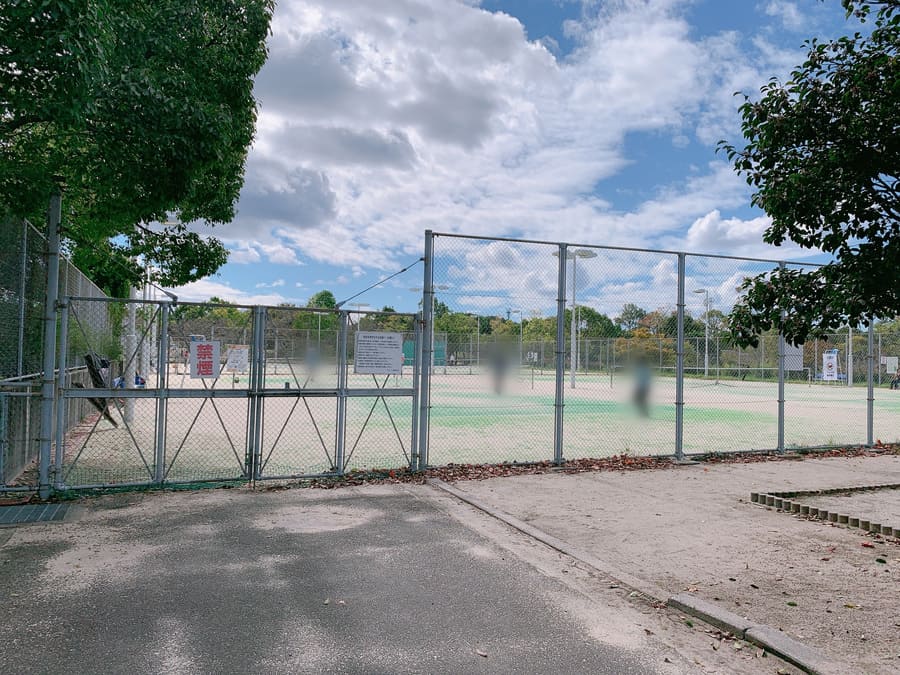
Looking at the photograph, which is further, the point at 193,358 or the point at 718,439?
the point at 718,439

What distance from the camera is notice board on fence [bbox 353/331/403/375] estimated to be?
30.6 feet

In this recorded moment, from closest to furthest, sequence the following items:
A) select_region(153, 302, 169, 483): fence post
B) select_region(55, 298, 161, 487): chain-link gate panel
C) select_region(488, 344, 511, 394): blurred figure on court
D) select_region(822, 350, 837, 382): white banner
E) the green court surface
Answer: select_region(55, 298, 161, 487): chain-link gate panel < select_region(153, 302, 169, 483): fence post < the green court surface < select_region(488, 344, 511, 394): blurred figure on court < select_region(822, 350, 837, 382): white banner

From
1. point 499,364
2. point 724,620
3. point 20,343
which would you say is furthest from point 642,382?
point 20,343

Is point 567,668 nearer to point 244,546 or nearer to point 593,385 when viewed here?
point 244,546

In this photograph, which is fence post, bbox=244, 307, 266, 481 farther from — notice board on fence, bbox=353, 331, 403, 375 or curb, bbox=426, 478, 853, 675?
curb, bbox=426, 478, 853, 675

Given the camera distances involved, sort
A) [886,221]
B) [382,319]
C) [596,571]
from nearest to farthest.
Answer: [886,221] → [596,571] → [382,319]

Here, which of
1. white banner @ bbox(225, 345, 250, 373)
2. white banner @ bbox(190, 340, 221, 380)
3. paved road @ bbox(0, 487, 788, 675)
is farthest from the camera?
white banner @ bbox(225, 345, 250, 373)

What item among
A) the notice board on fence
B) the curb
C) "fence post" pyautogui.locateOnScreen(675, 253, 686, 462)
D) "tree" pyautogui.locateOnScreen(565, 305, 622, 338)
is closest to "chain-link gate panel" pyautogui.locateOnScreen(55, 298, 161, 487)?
the notice board on fence

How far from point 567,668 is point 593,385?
37.3ft

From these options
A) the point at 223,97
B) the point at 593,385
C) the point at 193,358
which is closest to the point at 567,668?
the point at 193,358

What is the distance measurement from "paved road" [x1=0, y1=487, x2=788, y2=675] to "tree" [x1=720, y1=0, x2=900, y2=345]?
2.61m

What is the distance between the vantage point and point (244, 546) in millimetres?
6047

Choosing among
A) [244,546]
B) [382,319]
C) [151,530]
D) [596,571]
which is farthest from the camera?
[382,319]

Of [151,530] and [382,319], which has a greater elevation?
[382,319]
